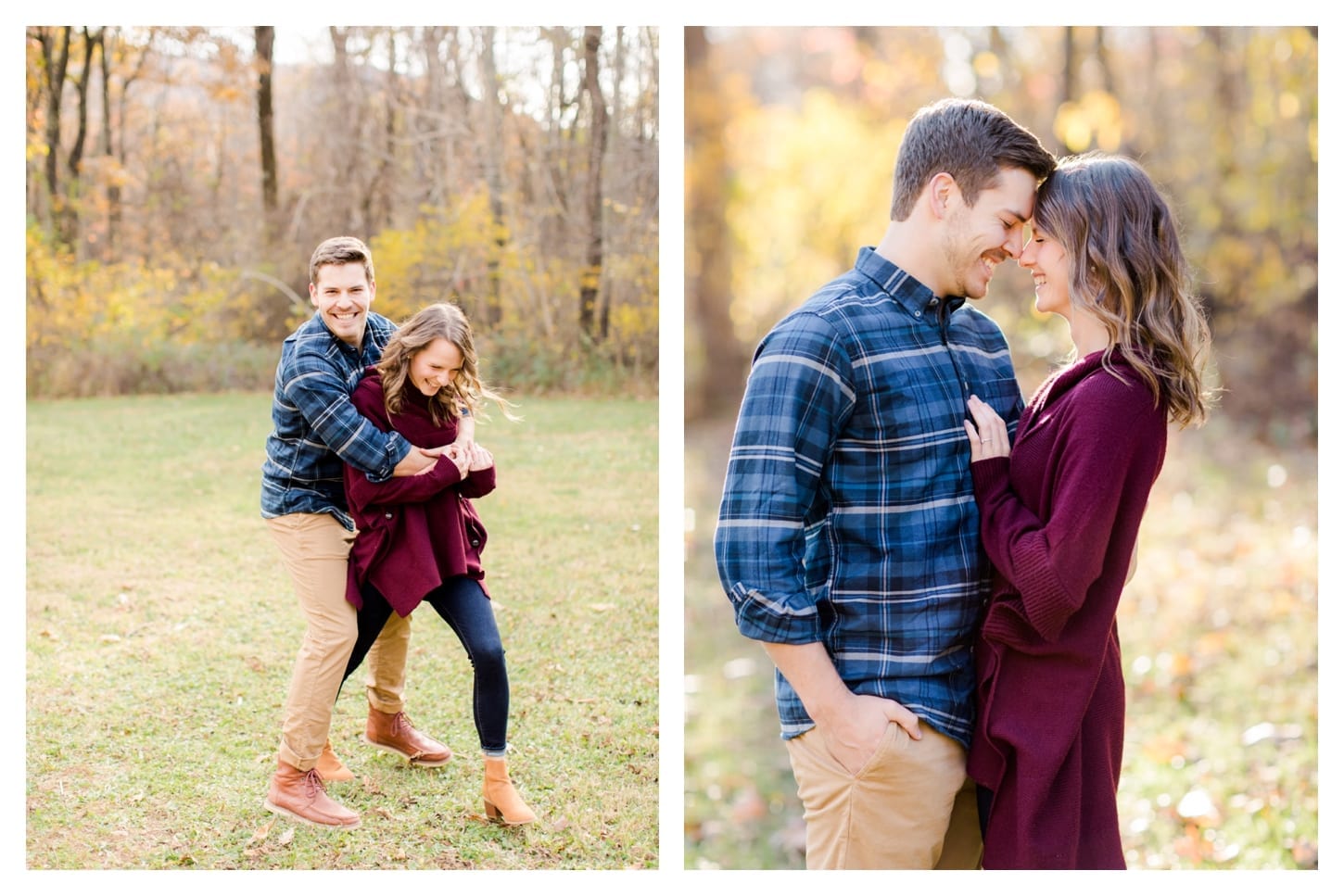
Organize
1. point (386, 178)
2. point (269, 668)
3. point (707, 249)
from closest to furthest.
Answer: point (269, 668), point (386, 178), point (707, 249)

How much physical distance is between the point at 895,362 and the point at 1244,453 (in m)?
5.75

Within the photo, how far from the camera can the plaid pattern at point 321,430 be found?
2.38 m

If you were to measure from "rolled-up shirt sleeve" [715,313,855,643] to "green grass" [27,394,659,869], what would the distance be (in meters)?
1.26

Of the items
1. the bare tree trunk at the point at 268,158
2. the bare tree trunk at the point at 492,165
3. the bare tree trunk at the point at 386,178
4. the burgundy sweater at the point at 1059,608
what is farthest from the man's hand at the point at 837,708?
the bare tree trunk at the point at 268,158

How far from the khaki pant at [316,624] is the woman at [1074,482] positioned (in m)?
1.45

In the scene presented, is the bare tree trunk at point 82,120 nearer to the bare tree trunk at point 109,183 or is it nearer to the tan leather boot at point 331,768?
the bare tree trunk at point 109,183

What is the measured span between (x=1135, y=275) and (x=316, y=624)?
1905 mm

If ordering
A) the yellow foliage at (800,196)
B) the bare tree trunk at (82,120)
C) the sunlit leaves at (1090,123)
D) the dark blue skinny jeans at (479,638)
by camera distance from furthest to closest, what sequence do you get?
Result: the yellow foliage at (800,196) < the bare tree trunk at (82,120) < the sunlit leaves at (1090,123) < the dark blue skinny jeans at (479,638)

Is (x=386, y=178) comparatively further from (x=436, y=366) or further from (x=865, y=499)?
(x=865, y=499)

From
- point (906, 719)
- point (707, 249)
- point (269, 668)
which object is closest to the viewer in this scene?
point (906, 719)

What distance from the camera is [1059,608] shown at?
1.82 metres

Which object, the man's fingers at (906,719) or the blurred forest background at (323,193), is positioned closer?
the man's fingers at (906,719)

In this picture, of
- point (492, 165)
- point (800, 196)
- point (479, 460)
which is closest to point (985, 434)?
point (479, 460)
